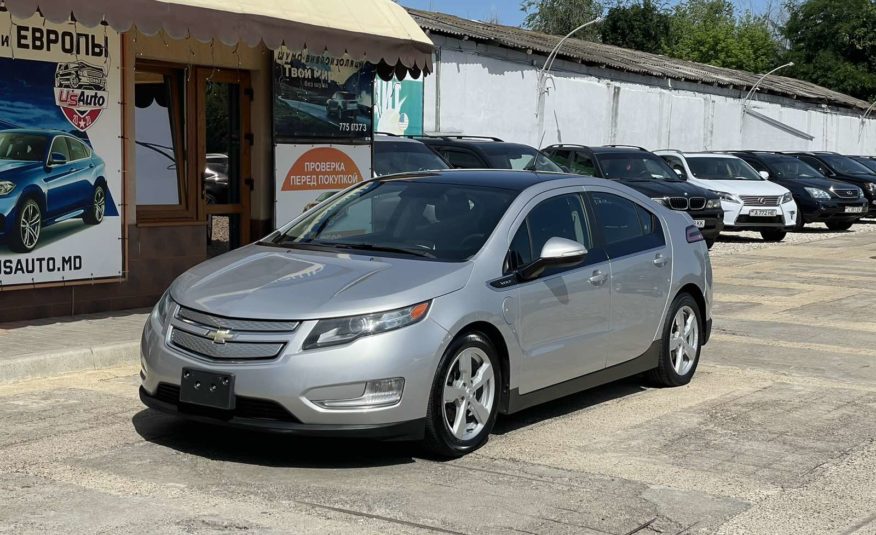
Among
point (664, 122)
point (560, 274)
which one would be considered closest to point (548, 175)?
point (560, 274)

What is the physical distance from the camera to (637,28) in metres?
80.9

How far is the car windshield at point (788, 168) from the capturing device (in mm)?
27641

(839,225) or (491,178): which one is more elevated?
(491,178)

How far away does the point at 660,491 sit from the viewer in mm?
5992

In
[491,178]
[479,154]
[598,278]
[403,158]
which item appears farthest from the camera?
[479,154]

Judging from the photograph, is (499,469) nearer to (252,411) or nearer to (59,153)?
(252,411)

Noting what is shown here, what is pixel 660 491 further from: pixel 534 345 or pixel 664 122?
pixel 664 122

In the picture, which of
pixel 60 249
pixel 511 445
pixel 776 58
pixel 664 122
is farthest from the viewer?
pixel 776 58

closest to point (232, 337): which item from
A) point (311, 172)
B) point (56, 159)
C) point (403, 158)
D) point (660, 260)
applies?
point (660, 260)

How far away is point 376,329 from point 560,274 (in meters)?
1.63

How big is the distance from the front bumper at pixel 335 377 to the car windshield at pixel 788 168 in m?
22.8

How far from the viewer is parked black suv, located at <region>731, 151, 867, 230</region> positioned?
26.6 m

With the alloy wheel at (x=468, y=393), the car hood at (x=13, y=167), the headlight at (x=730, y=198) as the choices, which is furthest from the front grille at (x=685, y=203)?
the alloy wheel at (x=468, y=393)

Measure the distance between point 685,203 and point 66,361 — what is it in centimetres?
1340
